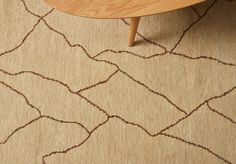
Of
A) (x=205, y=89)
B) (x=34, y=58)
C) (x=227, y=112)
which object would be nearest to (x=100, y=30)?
(x=34, y=58)

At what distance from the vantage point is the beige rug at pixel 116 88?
4.20 ft

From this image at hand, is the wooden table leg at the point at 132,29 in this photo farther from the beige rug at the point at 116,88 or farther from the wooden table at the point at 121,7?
the wooden table at the point at 121,7

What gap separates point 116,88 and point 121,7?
0.46m

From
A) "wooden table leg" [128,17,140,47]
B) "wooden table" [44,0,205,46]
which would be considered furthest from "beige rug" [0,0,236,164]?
"wooden table" [44,0,205,46]

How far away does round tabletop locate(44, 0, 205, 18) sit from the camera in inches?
38.3

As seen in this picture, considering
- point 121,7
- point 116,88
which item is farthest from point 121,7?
point 116,88

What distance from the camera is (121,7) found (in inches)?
38.4

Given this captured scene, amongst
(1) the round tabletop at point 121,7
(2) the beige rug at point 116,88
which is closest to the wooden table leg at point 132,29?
(2) the beige rug at point 116,88

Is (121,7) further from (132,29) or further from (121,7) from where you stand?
(132,29)

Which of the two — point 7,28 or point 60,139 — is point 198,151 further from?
point 7,28

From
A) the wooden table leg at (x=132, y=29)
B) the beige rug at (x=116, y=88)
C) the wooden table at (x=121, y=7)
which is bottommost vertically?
the beige rug at (x=116, y=88)

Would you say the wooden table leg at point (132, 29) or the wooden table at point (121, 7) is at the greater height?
the wooden table at point (121, 7)

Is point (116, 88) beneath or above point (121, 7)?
beneath

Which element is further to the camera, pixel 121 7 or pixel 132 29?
pixel 132 29
